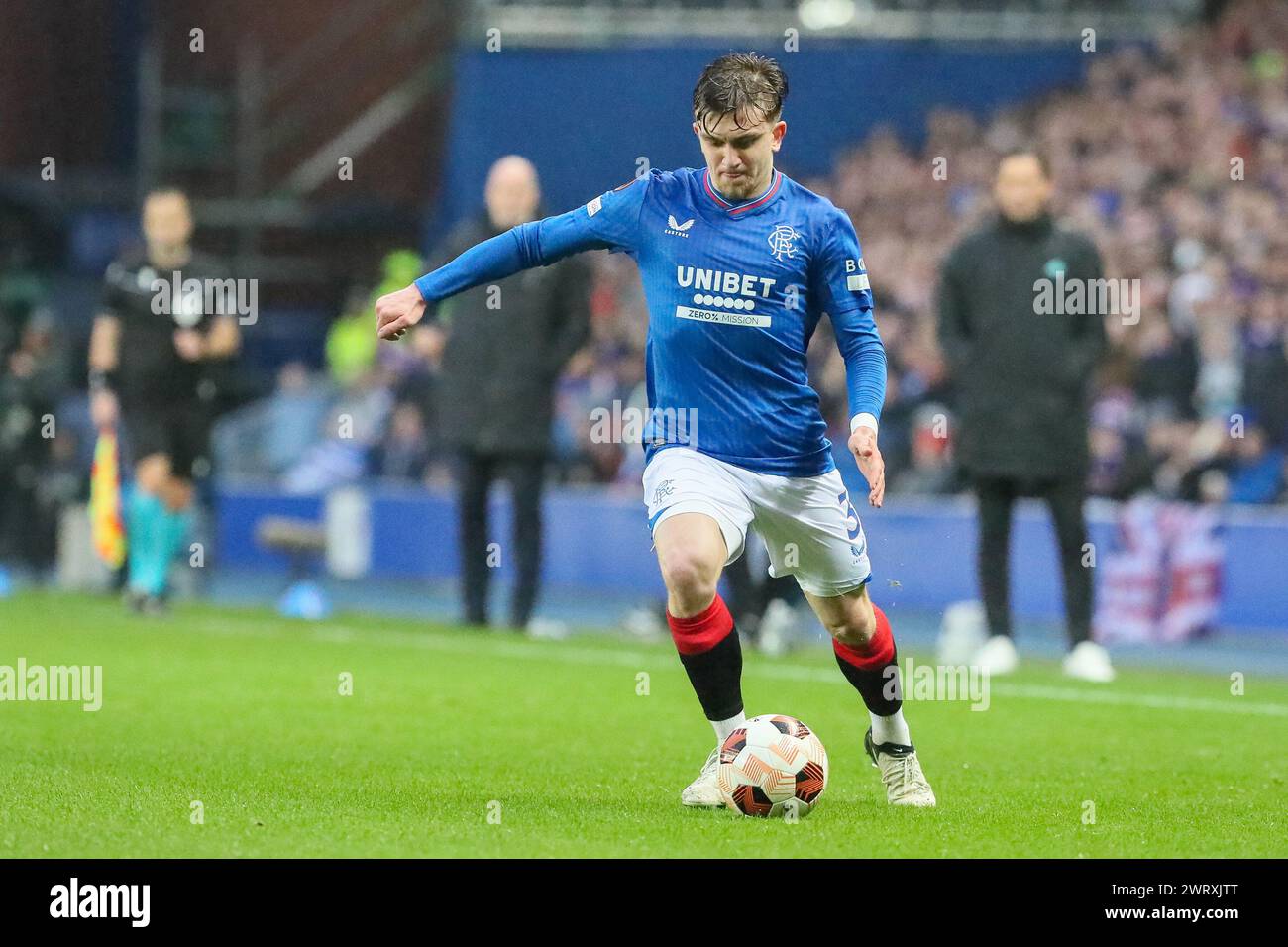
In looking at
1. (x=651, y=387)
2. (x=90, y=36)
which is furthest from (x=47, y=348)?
(x=651, y=387)

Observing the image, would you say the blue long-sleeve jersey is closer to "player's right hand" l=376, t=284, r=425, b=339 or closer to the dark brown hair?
"player's right hand" l=376, t=284, r=425, b=339

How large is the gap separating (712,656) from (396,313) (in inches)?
57.9

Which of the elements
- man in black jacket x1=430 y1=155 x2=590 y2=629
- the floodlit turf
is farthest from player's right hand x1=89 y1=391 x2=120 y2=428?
man in black jacket x1=430 y1=155 x2=590 y2=629

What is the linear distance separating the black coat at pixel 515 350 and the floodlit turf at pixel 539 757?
1357 mm

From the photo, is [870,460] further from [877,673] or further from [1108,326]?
[1108,326]

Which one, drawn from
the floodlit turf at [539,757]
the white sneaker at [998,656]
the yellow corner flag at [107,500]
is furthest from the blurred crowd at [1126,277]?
the white sneaker at [998,656]

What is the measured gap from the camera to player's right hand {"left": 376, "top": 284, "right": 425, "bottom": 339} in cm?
650

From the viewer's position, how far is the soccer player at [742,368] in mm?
6809

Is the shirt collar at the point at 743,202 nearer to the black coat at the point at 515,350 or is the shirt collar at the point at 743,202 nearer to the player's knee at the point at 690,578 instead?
the player's knee at the point at 690,578

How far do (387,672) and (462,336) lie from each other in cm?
323

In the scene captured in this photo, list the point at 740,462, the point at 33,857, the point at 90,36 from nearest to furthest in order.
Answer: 1. the point at 33,857
2. the point at 740,462
3. the point at 90,36

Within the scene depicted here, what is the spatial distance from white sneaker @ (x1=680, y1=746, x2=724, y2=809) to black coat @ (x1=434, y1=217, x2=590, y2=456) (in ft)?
21.4

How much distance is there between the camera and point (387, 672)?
11.1 m

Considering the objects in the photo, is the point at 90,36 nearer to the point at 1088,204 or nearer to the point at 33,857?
the point at 1088,204
